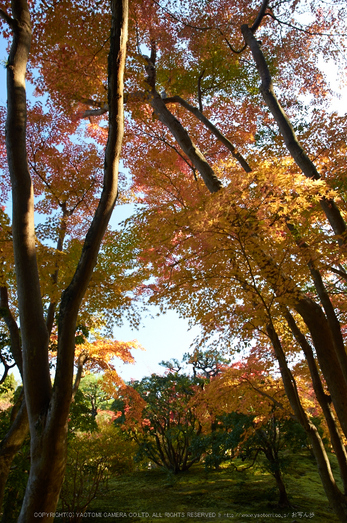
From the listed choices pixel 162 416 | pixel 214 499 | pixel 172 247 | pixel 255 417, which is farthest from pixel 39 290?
pixel 162 416

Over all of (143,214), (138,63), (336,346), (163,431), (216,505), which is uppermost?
(138,63)

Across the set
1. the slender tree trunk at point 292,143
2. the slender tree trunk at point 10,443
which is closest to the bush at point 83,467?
the slender tree trunk at point 10,443

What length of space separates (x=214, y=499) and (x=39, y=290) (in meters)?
6.07

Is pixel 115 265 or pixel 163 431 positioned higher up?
pixel 115 265

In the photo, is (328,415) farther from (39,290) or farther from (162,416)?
(162,416)

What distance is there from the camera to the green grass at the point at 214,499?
4906mm

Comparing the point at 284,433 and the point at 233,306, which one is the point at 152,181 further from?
the point at 284,433

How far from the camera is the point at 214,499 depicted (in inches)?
231

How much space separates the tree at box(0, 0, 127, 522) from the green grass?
14.1ft

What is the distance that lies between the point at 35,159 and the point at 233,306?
17.3 feet

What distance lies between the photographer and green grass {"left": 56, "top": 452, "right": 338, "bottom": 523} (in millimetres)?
4906

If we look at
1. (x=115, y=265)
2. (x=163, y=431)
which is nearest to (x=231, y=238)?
(x=115, y=265)

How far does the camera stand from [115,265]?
5621 millimetres

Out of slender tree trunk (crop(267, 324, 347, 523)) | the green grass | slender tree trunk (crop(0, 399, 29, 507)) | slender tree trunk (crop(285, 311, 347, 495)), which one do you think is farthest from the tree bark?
the green grass
